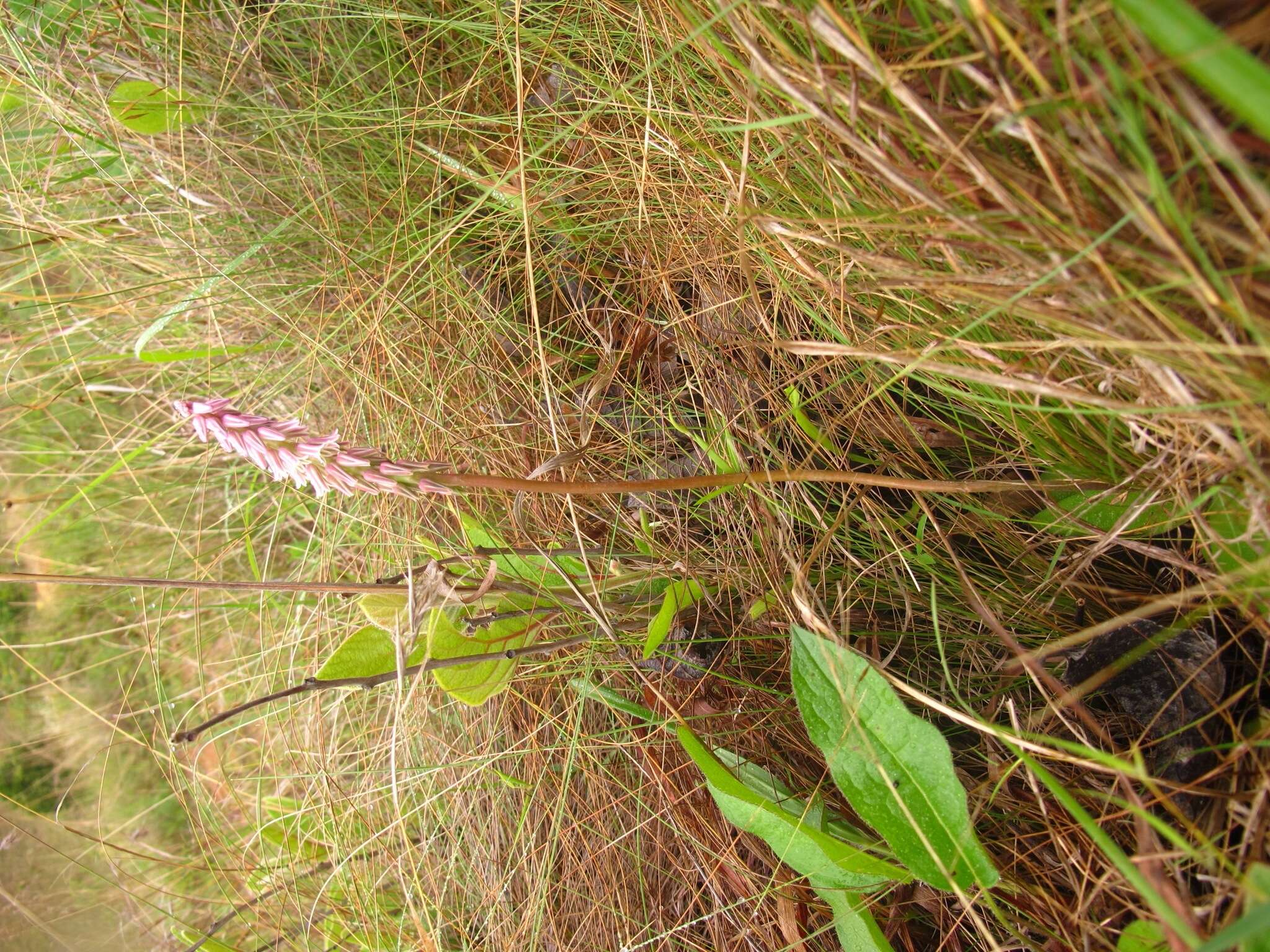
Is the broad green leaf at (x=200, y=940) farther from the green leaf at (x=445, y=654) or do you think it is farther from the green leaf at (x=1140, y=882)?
the green leaf at (x=1140, y=882)

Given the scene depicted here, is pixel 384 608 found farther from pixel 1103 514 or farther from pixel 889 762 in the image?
pixel 1103 514

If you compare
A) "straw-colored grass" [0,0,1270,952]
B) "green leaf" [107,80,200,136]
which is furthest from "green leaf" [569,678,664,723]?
"green leaf" [107,80,200,136]

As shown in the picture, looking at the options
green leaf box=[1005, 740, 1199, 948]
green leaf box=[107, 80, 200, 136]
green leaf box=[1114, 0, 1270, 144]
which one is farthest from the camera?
green leaf box=[107, 80, 200, 136]

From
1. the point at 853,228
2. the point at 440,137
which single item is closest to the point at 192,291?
the point at 440,137

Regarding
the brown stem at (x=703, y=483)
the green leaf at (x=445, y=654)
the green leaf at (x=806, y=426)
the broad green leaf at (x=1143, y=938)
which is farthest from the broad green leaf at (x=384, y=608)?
the broad green leaf at (x=1143, y=938)

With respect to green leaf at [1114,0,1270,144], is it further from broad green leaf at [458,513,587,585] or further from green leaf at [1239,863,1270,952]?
broad green leaf at [458,513,587,585]

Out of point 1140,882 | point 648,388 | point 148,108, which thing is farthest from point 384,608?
point 148,108

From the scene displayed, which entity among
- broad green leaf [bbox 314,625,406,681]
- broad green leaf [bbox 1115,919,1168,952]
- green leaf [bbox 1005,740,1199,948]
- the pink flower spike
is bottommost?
broad green leaf [bbox 314,625,406,681]

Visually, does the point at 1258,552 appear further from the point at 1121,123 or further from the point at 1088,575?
the point at 1121,123
